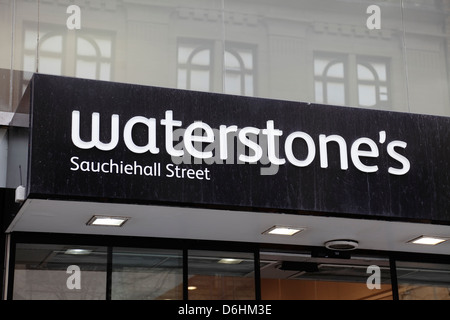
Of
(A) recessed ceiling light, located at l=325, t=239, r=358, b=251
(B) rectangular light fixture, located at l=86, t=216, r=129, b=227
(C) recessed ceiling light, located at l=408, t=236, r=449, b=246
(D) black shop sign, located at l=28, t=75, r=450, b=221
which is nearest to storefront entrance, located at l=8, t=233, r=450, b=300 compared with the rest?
(A) recessed ceiling light, located at l=325, t=239, r=358, b=251

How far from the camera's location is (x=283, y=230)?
9836 millimetres

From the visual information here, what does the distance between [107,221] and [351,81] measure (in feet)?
11.5

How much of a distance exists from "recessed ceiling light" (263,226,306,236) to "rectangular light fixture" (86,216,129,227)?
5.78 feet

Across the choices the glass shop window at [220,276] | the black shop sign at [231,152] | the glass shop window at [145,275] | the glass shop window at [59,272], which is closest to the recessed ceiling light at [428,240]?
the black shop sign at [231,152]

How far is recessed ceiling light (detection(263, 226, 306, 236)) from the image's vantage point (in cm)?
972

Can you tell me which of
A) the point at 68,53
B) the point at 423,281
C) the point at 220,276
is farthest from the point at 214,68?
the point at 423,281

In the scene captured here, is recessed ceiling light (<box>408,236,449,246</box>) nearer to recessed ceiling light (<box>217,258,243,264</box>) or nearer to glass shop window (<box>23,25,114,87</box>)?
recessed ceiling light (<box>217,258,243,264</box>)

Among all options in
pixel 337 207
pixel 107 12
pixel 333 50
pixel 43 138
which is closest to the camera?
pixel 43 138

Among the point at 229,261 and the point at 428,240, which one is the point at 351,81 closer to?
the point at 428,240

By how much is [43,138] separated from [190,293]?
285 centimetres

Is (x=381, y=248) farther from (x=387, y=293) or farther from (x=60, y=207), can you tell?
(x=60, y=207)

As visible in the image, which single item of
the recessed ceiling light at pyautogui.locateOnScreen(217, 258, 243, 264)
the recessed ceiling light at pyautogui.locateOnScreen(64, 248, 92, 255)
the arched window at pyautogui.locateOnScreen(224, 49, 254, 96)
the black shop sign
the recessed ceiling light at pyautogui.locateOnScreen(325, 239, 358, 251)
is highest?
the arched window at pyautogui.locateOnScreen(224, 49, 254, 96)

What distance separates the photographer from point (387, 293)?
35.9ft
